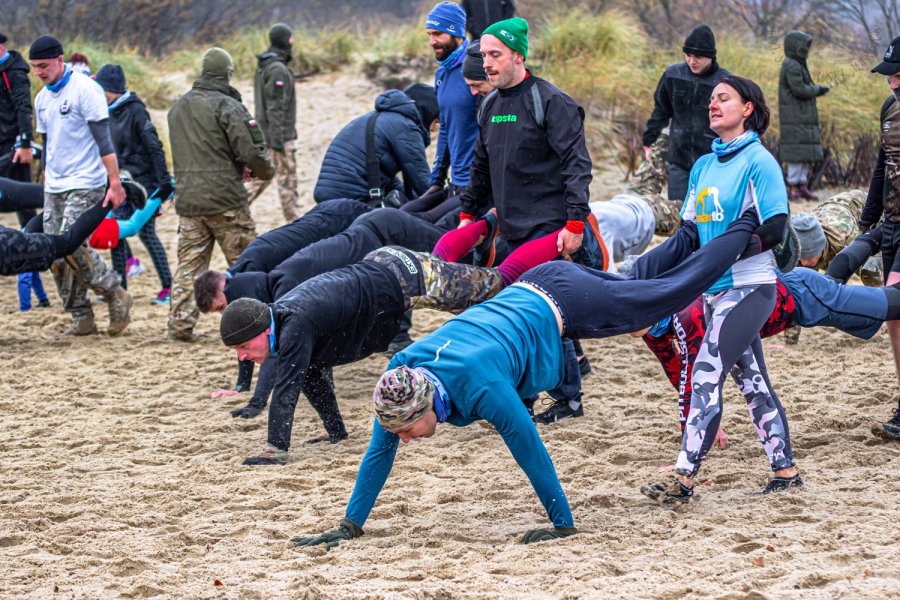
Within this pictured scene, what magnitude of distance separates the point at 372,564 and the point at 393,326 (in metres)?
1.82

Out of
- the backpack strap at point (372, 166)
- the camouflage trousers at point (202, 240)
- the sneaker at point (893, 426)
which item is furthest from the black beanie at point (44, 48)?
the sneaker at point (893, 426)

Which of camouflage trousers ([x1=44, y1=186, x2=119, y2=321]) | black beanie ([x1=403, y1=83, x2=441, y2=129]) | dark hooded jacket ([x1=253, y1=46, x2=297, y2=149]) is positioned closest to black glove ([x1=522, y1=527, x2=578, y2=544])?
black beanie ([x1=403, y1=83, x2=441, y2=129])

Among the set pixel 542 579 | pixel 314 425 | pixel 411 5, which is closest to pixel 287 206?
pixel 314 425

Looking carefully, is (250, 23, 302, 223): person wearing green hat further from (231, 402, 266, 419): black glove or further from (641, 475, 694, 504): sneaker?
(641, 475, 694, 504): sneaker

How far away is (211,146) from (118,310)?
164 centimetres

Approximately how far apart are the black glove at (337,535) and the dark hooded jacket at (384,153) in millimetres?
3510

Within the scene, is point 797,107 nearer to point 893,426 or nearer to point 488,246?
point 488,246

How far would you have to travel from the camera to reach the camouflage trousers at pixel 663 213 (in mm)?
7413

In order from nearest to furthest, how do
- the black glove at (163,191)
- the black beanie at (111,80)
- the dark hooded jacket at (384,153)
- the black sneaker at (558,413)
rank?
the black sneaker at (558,413)
the dark hooded jacket at (384,153)
the black beanie at (111,80)
the black glove at (163,191)

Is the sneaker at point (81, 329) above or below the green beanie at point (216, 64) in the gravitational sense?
below

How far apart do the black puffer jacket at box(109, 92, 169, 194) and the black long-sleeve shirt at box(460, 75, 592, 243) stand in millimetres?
4299

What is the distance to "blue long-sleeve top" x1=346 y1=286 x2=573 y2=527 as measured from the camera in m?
4.11

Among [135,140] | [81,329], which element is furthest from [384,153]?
[81,329]

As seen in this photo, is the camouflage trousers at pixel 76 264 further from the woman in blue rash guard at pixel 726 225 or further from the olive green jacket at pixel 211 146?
the woman in blue rash guard at pixel 726 225
